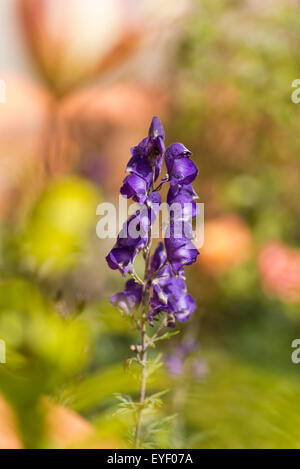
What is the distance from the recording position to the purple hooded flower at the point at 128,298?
0.48 metres

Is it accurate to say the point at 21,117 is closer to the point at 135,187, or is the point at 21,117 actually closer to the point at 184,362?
the point at 184,362

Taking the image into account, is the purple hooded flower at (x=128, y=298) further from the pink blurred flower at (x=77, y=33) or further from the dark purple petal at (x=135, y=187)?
the pink blurred flower at (x=77, y=33)

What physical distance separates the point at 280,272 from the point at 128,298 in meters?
1.27

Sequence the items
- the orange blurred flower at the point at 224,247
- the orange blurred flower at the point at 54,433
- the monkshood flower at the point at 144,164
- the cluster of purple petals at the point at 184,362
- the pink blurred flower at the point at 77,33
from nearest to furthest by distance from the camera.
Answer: the orange blurred flower at the point at 54,433
the monkshood flower at the point at 144,164
the cluster of purple petals at the point at 184,362
the pink blurred flower at the point at 77,33
the orange blurred flower at the point at 224,247

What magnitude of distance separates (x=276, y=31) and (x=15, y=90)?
116 cm

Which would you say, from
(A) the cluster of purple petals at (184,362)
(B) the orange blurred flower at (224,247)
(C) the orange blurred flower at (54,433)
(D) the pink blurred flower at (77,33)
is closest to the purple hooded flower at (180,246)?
(C) the orange blurred flower at (54,433)

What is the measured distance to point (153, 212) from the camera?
18.0 inches

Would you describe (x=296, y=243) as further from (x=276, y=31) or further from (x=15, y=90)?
(x=15, y=90)

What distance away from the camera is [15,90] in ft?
6.56

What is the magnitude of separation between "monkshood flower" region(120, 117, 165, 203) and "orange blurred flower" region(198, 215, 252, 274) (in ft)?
4.75

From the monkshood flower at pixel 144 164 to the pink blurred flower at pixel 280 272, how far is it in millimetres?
1287

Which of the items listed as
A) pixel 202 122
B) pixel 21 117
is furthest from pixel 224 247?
pixel 21 117

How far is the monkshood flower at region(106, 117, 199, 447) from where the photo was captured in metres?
0.46
